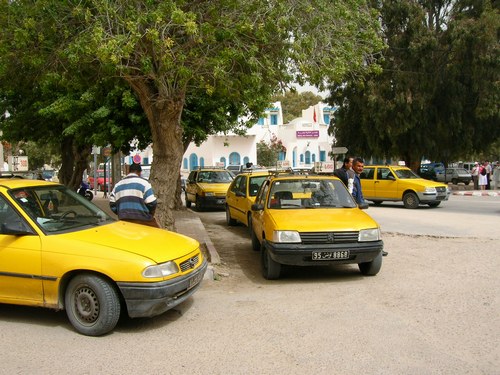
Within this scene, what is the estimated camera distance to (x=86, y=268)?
5004 millimetres

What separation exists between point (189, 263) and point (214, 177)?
583 inches

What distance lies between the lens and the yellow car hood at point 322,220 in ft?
23.2

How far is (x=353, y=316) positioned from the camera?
5.62 meters

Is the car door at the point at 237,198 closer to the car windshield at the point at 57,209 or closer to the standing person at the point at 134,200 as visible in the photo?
the standing person at the point at 134,200

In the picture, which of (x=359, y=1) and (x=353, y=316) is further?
(x=359, y=1)

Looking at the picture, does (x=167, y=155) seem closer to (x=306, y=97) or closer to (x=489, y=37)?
(x=489, y=37)

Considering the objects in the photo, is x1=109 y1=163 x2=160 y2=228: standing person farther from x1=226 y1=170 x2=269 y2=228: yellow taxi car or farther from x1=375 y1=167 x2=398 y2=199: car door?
x1=375 y1=167 x2=398 y2=199: car door

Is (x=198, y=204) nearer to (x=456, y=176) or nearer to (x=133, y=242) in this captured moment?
(x=133, y=242)

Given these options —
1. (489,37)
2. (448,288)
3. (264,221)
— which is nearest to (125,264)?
(264,221)

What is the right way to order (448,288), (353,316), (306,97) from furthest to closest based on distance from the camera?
(306,97), (448,288), (353,316)

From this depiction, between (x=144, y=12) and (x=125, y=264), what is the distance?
4796mm

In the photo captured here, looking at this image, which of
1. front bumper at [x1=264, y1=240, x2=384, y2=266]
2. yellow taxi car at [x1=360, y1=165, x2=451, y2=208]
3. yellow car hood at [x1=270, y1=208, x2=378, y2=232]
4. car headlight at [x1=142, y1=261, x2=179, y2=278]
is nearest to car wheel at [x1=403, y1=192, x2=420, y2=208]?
yellow taxi car at [x1=360, y1=165, x2=451, y2=208]

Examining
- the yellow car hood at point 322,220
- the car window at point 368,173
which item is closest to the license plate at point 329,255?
the yellow car hood at point 322,220

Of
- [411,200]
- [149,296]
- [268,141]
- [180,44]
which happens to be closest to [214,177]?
[411,200]
